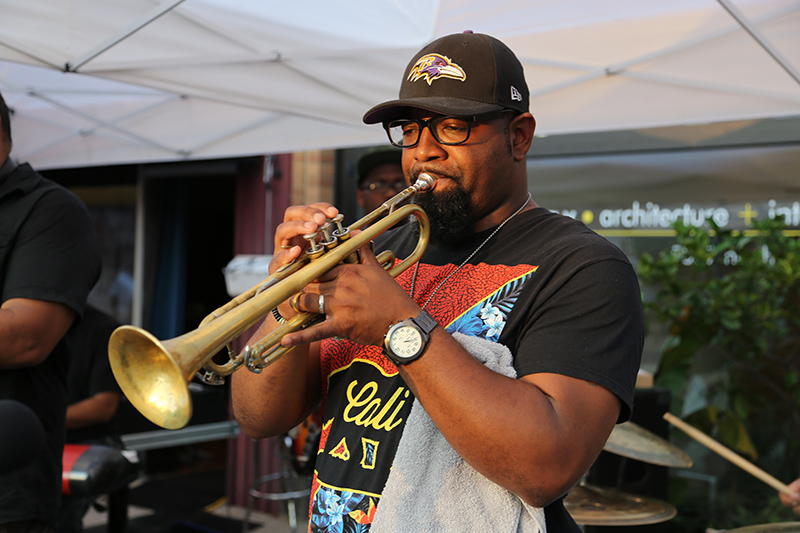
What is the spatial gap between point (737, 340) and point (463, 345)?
394cm

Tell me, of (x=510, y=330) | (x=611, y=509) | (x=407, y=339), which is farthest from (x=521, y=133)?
(x=611, y=509)

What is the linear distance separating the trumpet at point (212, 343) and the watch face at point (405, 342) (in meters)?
0.21

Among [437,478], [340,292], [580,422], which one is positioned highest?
[340,292]

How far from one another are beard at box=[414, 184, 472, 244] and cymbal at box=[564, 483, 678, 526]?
1.61m

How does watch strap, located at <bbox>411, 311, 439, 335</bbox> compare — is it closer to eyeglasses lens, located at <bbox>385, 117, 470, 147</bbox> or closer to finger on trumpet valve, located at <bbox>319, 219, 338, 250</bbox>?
finger on trumpet valve, located at <bbox>319, 219, 338, 250</bbox>

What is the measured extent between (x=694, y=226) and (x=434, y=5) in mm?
2479

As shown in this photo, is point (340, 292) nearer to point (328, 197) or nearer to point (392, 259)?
point (392, 259)

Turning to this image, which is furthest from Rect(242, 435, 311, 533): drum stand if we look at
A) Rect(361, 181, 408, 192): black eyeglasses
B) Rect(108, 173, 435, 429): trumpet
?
Rect(108, 173, 435, 429): trumpet

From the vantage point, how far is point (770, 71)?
326cm

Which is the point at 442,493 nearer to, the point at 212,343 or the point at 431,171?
the point at 212,343

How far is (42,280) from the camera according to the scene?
7.34 feet

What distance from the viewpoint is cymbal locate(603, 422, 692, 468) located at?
2.80 metres

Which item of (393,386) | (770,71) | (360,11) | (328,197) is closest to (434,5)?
(360,11)

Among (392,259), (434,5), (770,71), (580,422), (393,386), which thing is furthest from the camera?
(434,5)
